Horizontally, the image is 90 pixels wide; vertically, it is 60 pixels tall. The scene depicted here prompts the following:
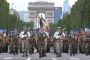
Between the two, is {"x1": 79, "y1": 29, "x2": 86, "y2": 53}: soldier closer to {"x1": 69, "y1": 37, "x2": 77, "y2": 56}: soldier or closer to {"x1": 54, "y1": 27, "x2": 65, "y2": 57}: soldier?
{"x1": 69, "y1": 37, "x2": 77, "y2": 56}: soldier

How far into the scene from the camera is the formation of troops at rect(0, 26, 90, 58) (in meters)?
31.6

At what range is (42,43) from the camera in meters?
31.1

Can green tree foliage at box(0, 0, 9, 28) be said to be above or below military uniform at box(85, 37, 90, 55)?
above

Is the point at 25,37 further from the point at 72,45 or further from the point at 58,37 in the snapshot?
the point at 72,45

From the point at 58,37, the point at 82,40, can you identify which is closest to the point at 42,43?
the point at 58,37

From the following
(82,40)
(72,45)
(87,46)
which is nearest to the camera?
(72,45)

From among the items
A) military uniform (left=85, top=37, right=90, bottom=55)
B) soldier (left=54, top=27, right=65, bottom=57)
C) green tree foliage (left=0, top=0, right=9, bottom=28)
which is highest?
green tree foliage (left=0, top=0, right=9, bottom=28)

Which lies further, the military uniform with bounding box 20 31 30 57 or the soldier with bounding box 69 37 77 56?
the soldier with bounding box 69 37 77 56

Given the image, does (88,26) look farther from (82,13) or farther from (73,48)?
(73,48)

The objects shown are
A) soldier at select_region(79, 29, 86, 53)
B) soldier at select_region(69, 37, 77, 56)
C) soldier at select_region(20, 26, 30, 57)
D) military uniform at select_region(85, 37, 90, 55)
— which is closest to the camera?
soldier at select_region(20, 26, 30, 57)

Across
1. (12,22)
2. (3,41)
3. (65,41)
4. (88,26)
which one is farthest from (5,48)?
(12,22)

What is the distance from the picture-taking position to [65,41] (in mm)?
42438

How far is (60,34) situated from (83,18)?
62.1 metres

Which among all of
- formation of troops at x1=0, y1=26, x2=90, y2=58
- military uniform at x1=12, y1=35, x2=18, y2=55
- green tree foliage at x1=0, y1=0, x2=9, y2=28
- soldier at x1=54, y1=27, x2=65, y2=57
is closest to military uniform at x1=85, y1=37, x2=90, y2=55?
formation of troops at x1=0, y1=26, x2=90, y2=58
